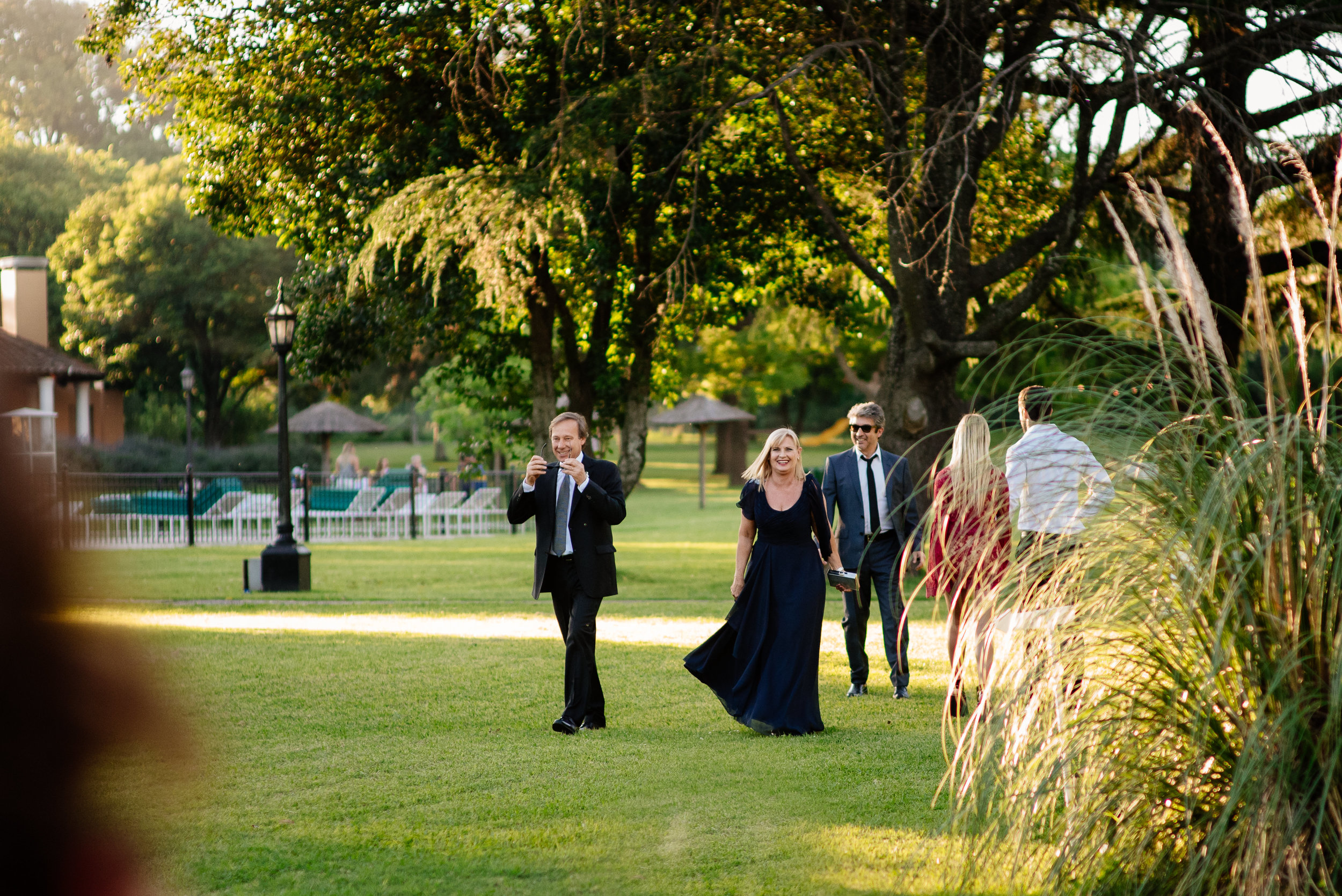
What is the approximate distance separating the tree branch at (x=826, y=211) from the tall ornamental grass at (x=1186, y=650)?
11.0 meters

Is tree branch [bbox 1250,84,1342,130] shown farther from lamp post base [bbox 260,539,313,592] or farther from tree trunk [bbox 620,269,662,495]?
lamp post base [bbox 260,539,313,592]

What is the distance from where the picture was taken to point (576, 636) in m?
7.71

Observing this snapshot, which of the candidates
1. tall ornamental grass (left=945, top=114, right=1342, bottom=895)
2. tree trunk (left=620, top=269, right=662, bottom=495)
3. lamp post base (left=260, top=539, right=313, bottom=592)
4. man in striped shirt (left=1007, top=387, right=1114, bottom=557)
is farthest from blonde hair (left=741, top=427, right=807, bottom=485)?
lamp post base (left=260, top=539, right=313, bottom=592)

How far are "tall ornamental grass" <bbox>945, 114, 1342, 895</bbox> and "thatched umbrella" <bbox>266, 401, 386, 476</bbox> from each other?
3977 cm

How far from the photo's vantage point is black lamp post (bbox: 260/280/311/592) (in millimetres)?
16828

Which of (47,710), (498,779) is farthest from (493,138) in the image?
(47,710)

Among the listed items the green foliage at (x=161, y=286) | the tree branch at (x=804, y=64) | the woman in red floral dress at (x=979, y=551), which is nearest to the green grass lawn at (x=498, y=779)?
the woman in red floral dress at (x=979, y=551)

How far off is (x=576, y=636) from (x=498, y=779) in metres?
1.30

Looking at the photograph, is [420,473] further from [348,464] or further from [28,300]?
[28,300]

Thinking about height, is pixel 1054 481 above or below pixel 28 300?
below

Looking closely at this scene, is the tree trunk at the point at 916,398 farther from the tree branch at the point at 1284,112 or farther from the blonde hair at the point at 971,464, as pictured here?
the blonde hair at the point at 971,464

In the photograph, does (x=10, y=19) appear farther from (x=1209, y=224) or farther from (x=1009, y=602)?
(x=1009, y=602)

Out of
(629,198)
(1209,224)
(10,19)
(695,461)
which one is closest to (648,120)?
(629,198)

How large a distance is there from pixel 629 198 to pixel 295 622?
23.0 feet
